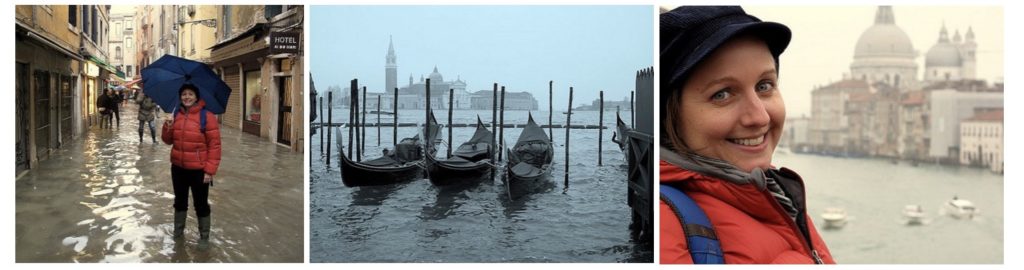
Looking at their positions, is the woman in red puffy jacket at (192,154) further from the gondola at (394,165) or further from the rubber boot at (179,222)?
the gondola at (394,165)

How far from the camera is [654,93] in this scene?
2.94m

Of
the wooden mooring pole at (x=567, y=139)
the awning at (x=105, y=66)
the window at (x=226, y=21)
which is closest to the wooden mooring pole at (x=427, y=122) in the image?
the wooden mooring pole at (x=567, y=139)

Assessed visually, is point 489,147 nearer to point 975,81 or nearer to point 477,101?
point 477,101

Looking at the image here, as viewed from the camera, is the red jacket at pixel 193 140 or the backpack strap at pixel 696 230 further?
the red jacket at pixel 193 140

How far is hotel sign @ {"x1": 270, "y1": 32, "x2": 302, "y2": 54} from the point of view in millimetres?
4898

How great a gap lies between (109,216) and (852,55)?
348 centimetres

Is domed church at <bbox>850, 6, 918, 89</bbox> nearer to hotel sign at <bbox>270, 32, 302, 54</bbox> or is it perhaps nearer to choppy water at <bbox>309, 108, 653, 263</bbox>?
choppy water at <bbox>309, 108, 653, 263</bbox>

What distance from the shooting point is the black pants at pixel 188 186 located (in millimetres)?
3607

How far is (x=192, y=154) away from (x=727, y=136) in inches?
94.1

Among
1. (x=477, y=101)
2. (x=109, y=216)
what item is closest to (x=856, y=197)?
(x=477, y=101)

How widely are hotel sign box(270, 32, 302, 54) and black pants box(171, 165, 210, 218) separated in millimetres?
1453

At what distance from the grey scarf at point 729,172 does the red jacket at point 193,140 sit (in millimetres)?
2085

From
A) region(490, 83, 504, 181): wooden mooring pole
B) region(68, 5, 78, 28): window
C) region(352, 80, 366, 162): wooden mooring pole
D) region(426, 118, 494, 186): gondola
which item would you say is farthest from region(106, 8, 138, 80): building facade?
region(490, 83, 504, 181): wooden mooring pole

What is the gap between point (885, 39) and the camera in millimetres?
3430
